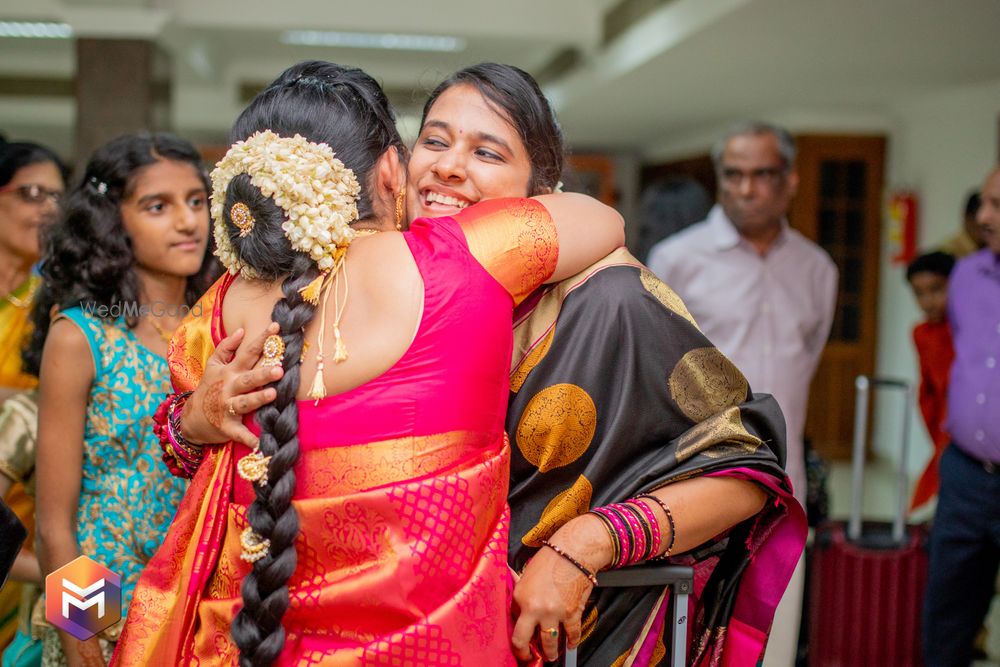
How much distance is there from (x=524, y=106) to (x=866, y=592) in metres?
2.55

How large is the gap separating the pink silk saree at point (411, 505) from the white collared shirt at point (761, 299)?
2.21 m

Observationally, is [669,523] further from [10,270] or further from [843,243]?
[843,243]

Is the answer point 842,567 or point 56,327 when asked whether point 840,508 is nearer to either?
point 842,567

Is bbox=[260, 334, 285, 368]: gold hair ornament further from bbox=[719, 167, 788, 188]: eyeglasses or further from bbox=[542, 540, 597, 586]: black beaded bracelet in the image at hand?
bbox=[719, 167, 788, 188]: eyeglasses

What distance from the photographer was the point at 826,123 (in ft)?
26.7

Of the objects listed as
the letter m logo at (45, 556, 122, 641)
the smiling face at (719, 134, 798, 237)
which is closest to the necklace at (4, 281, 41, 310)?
the letter m logo at (45, 556, 122, 641)

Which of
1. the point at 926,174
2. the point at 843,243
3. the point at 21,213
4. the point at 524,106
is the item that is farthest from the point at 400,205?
the point at 843,243

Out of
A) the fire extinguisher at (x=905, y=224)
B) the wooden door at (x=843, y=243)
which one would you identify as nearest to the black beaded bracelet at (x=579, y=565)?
the fire extinguisher at (x=905, y=224)

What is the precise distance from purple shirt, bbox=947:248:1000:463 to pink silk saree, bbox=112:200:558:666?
7.55 feet

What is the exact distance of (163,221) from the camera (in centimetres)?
202

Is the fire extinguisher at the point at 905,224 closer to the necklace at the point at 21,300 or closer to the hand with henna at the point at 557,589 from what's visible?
the necklace at the point at 21,300

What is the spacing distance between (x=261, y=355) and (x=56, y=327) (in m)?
0.84

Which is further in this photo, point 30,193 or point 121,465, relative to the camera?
point 30,193

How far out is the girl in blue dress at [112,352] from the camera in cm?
182
